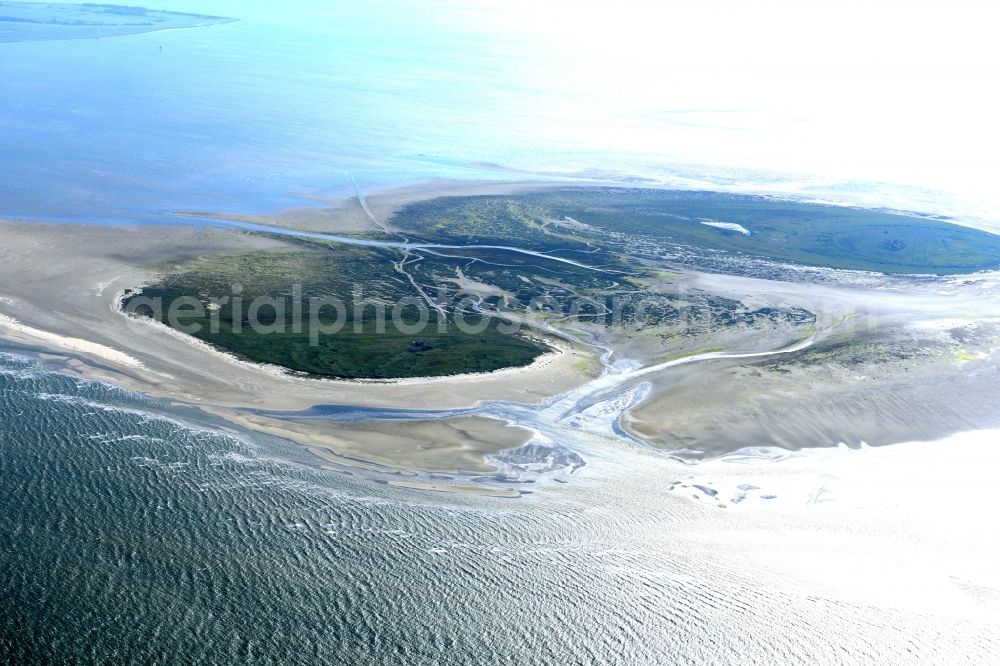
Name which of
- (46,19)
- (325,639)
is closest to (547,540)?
(325,639)

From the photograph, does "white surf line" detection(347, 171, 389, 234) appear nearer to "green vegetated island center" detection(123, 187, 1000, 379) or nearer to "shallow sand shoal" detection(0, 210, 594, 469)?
"green vegetated island center" detection(123, 187, 1000, 379)

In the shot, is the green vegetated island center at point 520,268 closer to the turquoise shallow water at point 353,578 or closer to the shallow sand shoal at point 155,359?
the shallow sand shoal at point 155,359

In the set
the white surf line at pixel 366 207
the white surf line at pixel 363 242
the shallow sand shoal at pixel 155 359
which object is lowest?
the shallow sand shoal at pixel 155 359

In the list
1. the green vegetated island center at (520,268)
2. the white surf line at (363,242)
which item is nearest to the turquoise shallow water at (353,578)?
the green vegetated island center at (520,268)

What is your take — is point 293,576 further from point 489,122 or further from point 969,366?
point 489,122

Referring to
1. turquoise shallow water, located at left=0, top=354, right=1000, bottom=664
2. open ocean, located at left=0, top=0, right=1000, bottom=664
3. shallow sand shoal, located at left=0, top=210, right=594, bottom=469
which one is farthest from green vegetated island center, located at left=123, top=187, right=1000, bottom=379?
turquoise shallow water, located at left=0, top=354, right=1000, bottom=664

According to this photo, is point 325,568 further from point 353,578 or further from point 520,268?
point 520,268

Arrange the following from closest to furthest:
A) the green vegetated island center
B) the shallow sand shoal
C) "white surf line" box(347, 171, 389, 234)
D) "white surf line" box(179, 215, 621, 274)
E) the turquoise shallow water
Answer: the turquoise shallow water, the shallow sand shoal, the green vegetated island center, "white surf line" box(179, 215, 621, 274), "white surf line" box(347, 171, 389, 234)
